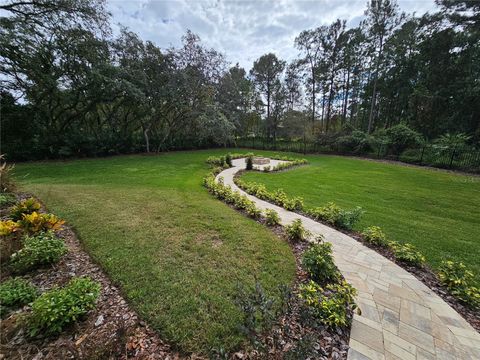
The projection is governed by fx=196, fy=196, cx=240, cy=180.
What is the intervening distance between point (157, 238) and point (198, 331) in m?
1.90

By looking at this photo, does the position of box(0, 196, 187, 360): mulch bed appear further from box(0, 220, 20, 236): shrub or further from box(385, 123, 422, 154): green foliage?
box(385, 123, 422, 154): green foliage

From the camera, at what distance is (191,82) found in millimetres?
14422

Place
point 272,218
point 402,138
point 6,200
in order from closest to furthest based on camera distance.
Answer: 1. point 6,200
2. point 272,218
3. point 402,138

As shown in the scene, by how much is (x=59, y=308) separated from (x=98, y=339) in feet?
1.42

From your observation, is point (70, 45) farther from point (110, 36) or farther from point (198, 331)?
point (198, 331)

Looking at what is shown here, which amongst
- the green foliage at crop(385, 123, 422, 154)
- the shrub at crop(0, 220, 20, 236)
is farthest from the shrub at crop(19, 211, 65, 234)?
the green foliage at crop(385, 123, 422, 154)

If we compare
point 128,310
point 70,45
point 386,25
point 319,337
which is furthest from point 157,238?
point 386,25

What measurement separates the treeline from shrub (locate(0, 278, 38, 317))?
1214 centimetres

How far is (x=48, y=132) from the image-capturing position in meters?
11.8

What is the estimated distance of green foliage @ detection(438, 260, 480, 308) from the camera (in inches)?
90.4

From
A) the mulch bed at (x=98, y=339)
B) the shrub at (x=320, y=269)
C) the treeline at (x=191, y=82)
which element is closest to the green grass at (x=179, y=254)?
the mulch bed at (x=98, y=339)

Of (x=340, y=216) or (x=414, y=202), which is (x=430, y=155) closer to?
(x=414, y=202)

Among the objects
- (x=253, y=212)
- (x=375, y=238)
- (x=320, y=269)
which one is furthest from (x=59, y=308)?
(x=375, y=238)

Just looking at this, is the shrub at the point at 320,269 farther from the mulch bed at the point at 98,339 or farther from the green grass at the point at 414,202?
the green grass at the point at 414,202
